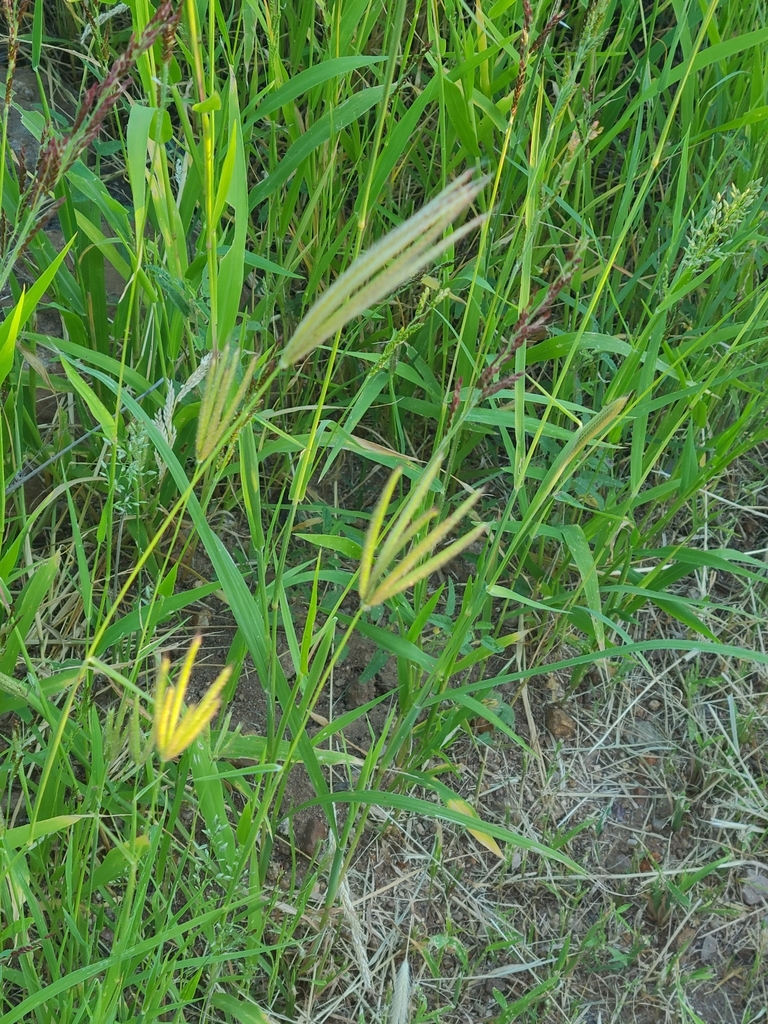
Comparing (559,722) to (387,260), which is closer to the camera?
(387,260)

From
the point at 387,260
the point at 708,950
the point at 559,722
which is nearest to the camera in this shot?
the point at 387,260

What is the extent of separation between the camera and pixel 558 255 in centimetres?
169

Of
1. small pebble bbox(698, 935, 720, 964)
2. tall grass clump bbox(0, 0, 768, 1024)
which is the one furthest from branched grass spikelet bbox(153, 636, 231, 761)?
small pebble bbox(698, 935, 720, 964)

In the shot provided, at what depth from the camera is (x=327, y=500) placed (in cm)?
163

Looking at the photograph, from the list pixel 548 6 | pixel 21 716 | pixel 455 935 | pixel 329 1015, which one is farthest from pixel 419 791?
pixel 548 6

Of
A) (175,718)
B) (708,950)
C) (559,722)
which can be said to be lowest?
(708,950)

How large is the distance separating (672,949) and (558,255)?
4.03 feet

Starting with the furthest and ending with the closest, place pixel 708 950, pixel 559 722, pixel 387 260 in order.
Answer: pixel 559 722 → pixel 708 950 → pixel 387 260

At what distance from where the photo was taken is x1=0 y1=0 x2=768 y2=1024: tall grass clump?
1.02 metres

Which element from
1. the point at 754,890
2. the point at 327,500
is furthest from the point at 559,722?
the point at 327,500

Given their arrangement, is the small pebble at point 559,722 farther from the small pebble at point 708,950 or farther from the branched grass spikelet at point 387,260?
the branched grass spikelet at point 387,260

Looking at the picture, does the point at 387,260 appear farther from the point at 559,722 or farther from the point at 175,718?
the point at 559,722

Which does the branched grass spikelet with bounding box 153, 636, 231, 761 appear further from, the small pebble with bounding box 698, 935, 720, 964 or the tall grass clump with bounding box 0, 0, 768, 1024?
the small pebble with bounding box 698, 935, 720, 964

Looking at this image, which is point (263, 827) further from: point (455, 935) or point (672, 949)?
point (672, 949)
